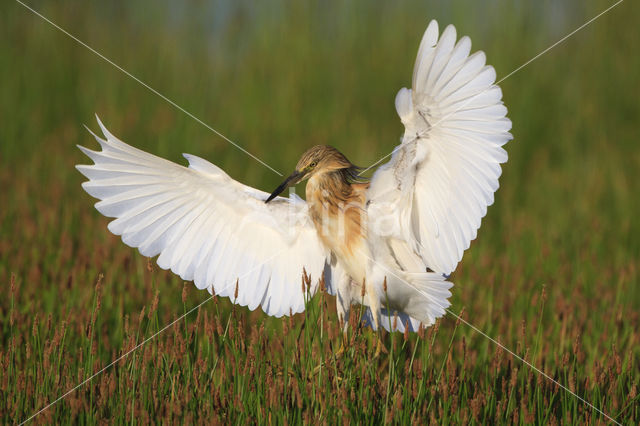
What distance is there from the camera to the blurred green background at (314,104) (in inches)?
238

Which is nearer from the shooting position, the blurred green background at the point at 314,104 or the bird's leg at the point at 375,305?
the bird's leg at the point at 375,305

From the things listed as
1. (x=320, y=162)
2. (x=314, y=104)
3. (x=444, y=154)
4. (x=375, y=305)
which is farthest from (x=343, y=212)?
(x=314, y=104)

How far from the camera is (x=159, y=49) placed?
8.90 m

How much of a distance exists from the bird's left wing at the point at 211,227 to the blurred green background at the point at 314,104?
199cm

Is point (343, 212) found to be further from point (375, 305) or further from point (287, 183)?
point (375, 305)

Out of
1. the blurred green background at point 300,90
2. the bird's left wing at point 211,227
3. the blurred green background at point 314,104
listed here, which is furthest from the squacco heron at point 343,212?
the blurred green background at point 300,90

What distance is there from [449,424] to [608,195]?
14.4 ft

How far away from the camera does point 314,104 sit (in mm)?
8250

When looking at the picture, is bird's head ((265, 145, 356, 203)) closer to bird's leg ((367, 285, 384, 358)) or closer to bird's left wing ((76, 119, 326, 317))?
bird's left wing ((76, 119, 326, 317))

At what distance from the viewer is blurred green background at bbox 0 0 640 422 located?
6.05 metres

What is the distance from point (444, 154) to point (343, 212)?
636 millimetres

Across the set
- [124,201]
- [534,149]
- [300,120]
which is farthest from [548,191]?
[124,201]

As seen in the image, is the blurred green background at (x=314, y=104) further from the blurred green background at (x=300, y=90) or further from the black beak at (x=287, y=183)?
the black beak at (x=287, y=183)

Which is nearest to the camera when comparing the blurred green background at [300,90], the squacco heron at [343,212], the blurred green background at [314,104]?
the squacco heron at [343,212]
